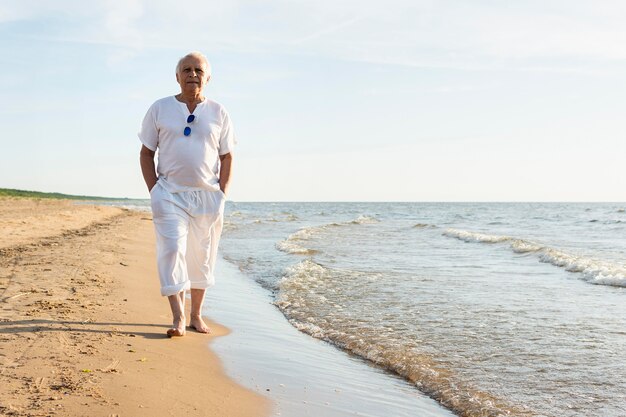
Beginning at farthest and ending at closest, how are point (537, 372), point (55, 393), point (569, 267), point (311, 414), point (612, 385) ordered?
1. point (569, 267)
2. point (537, 372)
3. point (612, 385)
4. point (311, 414)
5. point (55, 393)

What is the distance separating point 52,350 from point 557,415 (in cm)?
302

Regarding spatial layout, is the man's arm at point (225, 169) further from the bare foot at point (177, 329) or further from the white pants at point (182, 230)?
the bare foot at point (177, 329)

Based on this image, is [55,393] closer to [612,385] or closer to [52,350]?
[52,350]

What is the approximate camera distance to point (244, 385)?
3.69m

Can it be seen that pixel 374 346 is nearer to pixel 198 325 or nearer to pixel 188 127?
pixel 198 325

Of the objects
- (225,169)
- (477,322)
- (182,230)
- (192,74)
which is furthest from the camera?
(477,322)

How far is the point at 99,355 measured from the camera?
382 centimetres

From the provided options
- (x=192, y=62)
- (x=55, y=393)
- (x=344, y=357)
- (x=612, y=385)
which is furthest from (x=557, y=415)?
(x=192, y=62)

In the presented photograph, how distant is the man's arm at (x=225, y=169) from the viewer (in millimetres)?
4754

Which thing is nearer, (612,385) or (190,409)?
(190,409)

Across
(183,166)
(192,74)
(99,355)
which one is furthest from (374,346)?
(192,74)

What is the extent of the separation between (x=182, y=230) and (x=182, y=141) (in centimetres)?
66

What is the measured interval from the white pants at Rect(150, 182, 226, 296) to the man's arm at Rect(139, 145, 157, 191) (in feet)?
0.22

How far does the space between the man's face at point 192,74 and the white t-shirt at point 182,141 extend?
0.12 m
